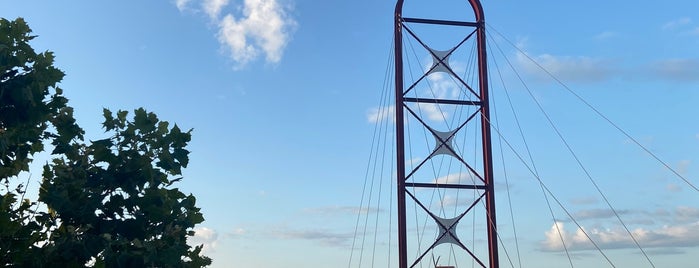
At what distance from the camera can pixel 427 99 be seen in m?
30.3

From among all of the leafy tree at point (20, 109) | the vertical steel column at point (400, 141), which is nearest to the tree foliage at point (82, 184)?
the leafy tree at point (20, 109)

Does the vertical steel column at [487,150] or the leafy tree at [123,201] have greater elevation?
the vertical steel column at [487,150]

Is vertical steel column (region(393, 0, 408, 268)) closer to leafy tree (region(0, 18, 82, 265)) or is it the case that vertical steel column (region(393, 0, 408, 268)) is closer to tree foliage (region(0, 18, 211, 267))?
tree foliage (region(0, 18, 211, 267))

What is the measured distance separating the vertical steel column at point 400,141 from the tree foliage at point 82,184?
43.5 feet

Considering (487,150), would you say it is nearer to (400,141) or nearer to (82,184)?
(400,141)

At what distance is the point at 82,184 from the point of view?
45.5ft

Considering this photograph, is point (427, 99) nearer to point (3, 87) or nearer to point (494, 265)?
point (494, 265)

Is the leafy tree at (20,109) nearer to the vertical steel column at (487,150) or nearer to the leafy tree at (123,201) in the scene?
the leafy tree at (123,201)

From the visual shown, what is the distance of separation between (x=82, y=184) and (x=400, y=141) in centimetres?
1710

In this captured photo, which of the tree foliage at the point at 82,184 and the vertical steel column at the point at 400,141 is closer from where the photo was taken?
the tree foliage at the point at 82,184

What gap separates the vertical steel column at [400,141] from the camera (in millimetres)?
27672

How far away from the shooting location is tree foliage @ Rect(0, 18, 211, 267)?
12047mm

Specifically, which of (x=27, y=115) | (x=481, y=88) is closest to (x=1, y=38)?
(x=27, y=115)

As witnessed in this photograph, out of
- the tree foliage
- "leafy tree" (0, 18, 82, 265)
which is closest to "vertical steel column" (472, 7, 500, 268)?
the tree foliage
